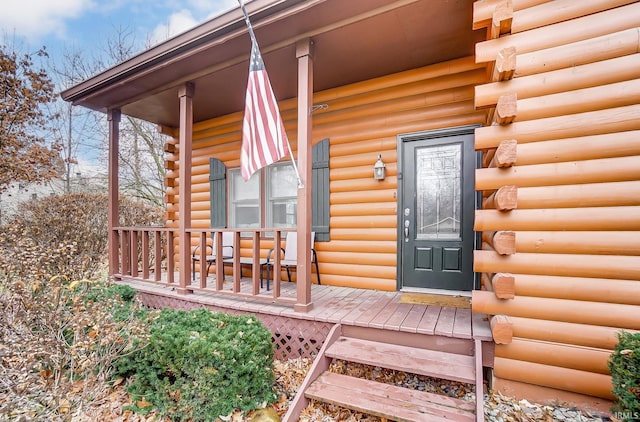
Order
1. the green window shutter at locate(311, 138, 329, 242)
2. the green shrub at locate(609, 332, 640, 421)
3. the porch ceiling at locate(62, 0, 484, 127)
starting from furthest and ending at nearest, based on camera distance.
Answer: the green window shutter at locate(311, 138, 329, 242), the porch ceiling at locate(62, 0, 484, 127), the green shrub at locate(609, 332, 640, 421)

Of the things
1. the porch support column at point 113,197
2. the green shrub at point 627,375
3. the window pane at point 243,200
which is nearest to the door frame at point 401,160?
the green shrub at point 627,375

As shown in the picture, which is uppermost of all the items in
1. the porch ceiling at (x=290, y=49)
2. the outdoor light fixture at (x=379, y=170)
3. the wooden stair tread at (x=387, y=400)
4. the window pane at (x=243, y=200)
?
the porch ceiling at (x=290, y=49)

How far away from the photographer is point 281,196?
15.3 ft

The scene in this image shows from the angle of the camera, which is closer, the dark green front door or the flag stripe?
the flag stripe

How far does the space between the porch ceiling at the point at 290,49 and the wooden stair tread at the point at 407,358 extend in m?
2.86

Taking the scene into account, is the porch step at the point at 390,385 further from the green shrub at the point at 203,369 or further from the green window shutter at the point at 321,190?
the green window shutter at the point at 321,190

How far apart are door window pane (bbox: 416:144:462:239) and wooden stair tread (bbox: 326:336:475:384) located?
5.37ft

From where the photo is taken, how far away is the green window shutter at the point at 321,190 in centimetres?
423

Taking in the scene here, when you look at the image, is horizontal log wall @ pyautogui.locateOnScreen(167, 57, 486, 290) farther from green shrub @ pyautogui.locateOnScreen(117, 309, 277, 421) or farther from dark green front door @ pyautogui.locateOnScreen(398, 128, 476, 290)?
green shrub @ pyautogui.locateOnScreen(117, 309, 277, 421)

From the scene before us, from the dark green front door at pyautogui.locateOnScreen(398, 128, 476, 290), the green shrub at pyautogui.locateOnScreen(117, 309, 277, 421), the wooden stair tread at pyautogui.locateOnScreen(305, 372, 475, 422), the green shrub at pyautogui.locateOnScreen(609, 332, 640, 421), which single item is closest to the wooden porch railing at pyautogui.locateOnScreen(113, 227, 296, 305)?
the green shrub at pyautogui.locateOnScreen(117, 309, 277, 421)

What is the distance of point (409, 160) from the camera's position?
3.73 meters

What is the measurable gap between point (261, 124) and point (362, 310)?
2117mm

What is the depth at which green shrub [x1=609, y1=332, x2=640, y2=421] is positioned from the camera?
1496 millimetres

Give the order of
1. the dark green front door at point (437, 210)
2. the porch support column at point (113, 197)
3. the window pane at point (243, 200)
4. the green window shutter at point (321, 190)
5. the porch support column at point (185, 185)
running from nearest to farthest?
the dark green front door at point (437, 210) → the porch support column at point (185, 185) → the green window shutter at point (321, 190) → the porch support column at point (113, 197) → the window pane at point (243, 200)
